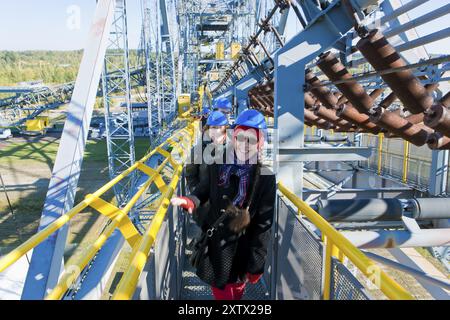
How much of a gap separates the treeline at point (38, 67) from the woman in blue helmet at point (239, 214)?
76.6 meters

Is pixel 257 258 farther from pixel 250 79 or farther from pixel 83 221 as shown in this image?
pixel 83 221

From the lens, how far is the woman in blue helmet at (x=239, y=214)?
2514mm

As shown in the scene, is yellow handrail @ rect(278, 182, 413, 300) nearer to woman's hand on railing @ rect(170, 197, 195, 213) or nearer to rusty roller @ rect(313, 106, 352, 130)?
woman's hand on railing @ rect(170, 197, 195, 213)

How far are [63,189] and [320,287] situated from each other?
5960 millimetres

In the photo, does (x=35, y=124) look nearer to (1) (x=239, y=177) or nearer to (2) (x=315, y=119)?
(2) (x=315, y=119)

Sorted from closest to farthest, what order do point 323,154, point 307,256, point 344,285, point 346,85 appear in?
1. point 344,285
2. point 307,256
3. point 346,85
4. point 323,154

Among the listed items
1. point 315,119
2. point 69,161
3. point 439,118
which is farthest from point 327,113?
point 69,161

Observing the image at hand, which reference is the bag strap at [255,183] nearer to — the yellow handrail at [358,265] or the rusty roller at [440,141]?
the yellow handrail at [358,265]

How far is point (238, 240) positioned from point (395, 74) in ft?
6.56

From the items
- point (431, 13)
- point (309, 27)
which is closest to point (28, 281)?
point (309, 27)

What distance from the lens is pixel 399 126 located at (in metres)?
3.97

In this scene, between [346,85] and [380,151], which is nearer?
[346,85]

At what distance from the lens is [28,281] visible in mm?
5500

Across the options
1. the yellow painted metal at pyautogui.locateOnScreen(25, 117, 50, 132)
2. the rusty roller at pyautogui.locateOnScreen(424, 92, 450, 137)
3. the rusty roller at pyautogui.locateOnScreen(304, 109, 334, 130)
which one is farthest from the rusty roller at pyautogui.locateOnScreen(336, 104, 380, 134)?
the yellow painted metal at pyautogui.locateOnScreen(25, 117, 50, 132)
